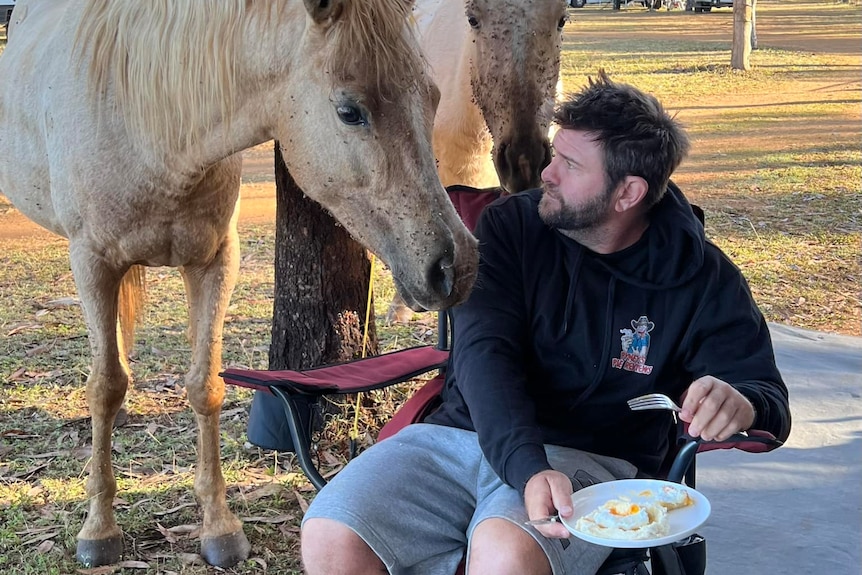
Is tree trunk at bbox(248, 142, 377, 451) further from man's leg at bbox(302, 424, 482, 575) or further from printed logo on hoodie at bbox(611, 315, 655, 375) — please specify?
printed logo on hoodie at bbox(611, 315, 655, 375)

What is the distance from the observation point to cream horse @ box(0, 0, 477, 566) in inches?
77.8

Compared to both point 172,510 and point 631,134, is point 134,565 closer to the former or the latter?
point 172,510

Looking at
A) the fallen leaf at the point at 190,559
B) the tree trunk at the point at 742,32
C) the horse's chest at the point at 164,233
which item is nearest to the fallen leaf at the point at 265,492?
the fallen leaf at the point at 190,559

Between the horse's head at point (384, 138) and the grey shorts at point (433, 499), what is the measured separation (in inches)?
15.3

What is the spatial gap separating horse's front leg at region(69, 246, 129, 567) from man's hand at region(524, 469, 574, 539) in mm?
1554

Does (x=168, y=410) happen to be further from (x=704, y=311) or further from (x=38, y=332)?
(x=704, y=311)

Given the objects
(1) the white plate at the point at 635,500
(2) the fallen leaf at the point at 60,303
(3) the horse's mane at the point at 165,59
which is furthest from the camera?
(2) the fallen leaf at the point at 60,303

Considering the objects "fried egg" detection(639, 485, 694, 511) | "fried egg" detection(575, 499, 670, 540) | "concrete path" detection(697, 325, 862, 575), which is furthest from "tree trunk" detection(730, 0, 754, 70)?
"fried egg" detection(575, 499, 670, 540)

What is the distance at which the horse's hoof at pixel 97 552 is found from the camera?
9.30 feet

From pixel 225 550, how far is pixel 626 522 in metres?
1.67

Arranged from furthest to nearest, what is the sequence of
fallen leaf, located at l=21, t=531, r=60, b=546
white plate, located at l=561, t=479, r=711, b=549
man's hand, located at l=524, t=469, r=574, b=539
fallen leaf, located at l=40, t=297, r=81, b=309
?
fallen leaf, located at l=40, t=297, r=81, b=309 < fallen leaf, located at l=21, t=531, r=60, b=546 < man's hand, located at l=524, t=469, r=574, b=539 < white plate, located at l=561, t=479, r=711, b=549

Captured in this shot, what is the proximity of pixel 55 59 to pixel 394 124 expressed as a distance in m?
1.34

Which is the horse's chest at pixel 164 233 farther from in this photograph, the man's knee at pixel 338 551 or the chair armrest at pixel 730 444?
the chair armrest at pixel 730 444

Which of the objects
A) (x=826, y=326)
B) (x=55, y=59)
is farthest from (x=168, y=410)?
(x=826, y=326)
